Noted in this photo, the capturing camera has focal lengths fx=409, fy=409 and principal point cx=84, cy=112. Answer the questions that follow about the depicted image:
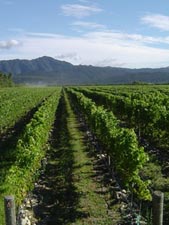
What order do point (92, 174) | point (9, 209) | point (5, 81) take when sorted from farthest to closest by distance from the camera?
point (5, 81) < point (92, 174) < point (9, 209)

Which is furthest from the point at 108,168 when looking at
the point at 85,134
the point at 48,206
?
the point at 85,134

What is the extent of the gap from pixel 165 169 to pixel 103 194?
11.9ft

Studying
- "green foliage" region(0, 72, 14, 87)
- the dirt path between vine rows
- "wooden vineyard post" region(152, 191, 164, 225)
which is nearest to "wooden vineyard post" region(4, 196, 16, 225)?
"wooden vineyard post" region(152, 191, 164, 225)

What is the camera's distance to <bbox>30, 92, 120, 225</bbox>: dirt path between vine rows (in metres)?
11.2

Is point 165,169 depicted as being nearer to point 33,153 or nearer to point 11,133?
point 33,153

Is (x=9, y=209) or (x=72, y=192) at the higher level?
(x=9, y=209)

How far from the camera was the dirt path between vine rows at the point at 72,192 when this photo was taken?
11234 millimetres

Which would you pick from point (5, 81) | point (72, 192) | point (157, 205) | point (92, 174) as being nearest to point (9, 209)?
point (157, 205)

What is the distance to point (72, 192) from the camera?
1342cm

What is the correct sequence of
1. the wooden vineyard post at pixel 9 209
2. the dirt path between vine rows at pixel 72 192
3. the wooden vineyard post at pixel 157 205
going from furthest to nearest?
the dirt path between vine rows at pixel 72 192, the wooden vineyard post at pixel 9 209, the wooden vineyard post at pixel 157 205

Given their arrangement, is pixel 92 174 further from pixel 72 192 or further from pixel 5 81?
pixel 5 81

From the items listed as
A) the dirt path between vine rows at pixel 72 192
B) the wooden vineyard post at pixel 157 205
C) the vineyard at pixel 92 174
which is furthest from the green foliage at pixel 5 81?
the wooden vineyard post at pixel 157 205

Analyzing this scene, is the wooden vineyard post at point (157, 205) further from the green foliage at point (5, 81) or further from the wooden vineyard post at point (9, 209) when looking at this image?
the green foliage at point (5, 81)

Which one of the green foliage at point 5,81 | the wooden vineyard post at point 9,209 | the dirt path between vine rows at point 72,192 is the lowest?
the dirt path between vine rows at point 72,192
